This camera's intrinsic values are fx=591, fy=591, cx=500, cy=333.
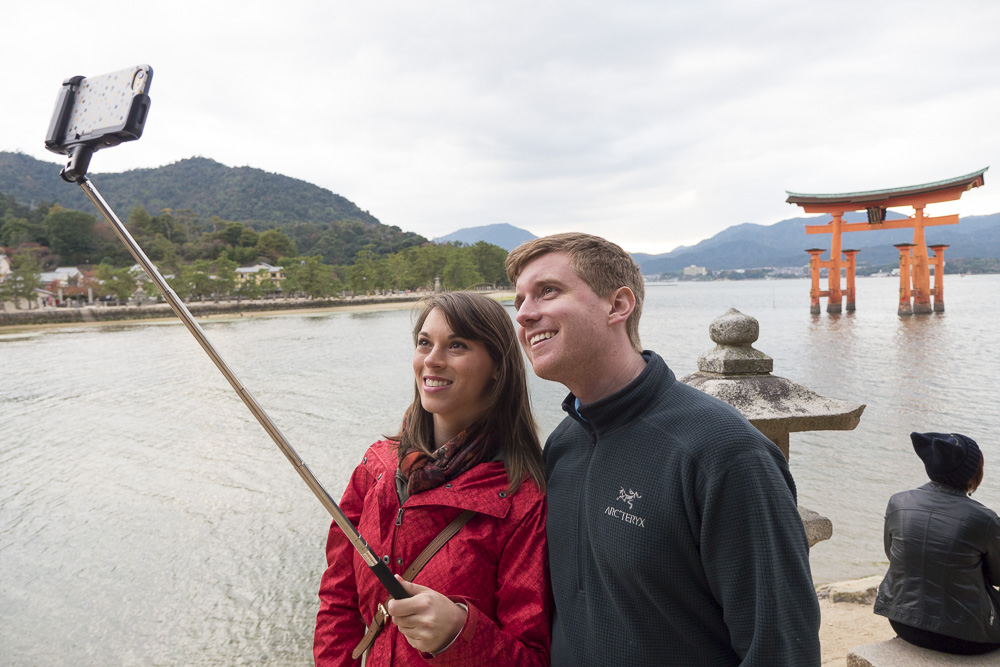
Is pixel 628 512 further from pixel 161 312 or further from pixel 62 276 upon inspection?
pixel 62 276

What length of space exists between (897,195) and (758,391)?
32031 mm

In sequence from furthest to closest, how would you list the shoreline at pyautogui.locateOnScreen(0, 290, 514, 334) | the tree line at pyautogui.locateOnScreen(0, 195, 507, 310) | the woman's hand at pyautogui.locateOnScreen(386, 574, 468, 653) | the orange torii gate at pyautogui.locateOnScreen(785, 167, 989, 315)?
the tree line at pyautogui.locateOnScreen(0, 195, 507, 310) → the shoreline at pyautogui.locateOnScreen(0, 290, 514, 334) → the orange torii gate at pyautogui.locateOnScreen(785, 167, 989, 315) → the woman's hand at pyautogui.locateOnScreen(386, 574, 468, 653)

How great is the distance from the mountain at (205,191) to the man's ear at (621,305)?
87.3m

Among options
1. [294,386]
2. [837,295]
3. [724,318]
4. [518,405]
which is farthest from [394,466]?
[837,295]

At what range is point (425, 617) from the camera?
124cm

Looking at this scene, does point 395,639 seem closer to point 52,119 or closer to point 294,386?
point 52,119

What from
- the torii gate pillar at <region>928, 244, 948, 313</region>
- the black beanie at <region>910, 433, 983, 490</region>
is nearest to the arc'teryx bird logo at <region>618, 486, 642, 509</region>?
the black beanie at <region>910, 433, 983, 490</region>

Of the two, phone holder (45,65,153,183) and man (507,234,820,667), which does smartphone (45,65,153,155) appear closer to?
phone holder (45,65,153,183)

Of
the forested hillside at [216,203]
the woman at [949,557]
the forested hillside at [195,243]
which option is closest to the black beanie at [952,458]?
the woman at [949,557]

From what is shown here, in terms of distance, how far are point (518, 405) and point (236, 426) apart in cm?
1220

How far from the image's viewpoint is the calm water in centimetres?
514

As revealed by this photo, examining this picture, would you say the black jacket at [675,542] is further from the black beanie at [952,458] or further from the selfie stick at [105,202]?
the black beanie at [952,458]

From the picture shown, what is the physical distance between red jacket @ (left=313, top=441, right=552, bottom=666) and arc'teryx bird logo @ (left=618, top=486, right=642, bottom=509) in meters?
0.34

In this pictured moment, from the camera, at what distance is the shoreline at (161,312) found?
139 feet
